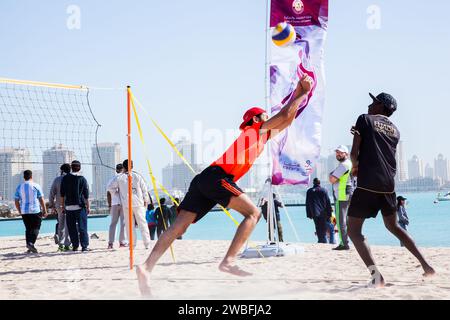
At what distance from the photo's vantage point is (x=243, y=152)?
4340 millimetres

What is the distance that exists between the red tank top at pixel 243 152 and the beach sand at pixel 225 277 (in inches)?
39.4

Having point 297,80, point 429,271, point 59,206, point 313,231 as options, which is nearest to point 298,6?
point 297,80

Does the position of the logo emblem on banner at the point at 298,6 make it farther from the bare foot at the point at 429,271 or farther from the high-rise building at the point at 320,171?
the bare foot at the point at 429,271

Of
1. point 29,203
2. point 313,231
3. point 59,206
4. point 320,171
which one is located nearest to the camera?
point 29,203

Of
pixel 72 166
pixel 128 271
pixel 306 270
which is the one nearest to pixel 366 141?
pixel 306 270

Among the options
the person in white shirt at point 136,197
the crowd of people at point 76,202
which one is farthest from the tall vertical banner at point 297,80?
the person in white shirt at point 136,197

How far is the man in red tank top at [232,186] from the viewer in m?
4.32

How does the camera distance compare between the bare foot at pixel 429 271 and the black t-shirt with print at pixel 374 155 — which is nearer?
the black t-shirt with print at pixel 374 155

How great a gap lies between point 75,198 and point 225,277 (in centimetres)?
405

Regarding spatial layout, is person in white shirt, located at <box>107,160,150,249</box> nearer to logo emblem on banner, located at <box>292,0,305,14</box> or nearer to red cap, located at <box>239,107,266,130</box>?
logo emblem on banner, located at <box>292,0,305,14</box>

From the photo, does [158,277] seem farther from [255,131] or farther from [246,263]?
[255,131]

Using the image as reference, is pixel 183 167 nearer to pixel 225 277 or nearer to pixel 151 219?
pixel 151 219

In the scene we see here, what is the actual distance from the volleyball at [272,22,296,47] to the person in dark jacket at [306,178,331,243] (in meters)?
4.07
